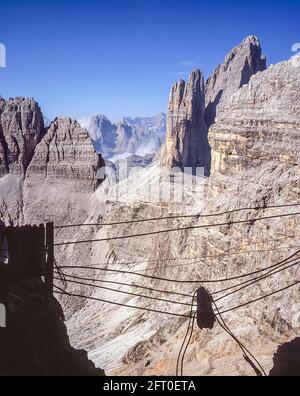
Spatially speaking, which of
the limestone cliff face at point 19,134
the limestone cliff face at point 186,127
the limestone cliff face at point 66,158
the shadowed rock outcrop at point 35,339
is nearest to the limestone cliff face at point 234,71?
the limestone cliff face at point 186,127

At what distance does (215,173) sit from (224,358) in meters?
16.2

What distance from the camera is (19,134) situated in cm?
8144

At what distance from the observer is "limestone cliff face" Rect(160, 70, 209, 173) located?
3676 inches

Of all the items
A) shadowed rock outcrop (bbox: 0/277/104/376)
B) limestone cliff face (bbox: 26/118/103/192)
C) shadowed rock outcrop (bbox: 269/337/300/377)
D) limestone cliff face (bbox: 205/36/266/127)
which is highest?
limestone cliff face (bbox: 205/36/266/127)

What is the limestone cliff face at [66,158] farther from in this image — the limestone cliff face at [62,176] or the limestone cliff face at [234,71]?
the limestone cliff face at [234,71]

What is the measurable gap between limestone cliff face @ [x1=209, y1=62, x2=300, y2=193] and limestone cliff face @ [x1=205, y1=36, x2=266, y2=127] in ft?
247

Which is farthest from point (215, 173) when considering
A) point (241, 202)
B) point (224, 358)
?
point (224, 358)

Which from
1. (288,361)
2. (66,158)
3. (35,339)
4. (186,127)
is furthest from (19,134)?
(288,361)

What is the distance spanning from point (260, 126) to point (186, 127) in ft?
220

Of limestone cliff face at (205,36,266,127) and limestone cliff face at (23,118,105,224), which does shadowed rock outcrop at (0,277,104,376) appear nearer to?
limestone cliff face at (23,118,105,224)

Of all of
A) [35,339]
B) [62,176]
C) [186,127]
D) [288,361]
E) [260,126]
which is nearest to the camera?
[35,339]

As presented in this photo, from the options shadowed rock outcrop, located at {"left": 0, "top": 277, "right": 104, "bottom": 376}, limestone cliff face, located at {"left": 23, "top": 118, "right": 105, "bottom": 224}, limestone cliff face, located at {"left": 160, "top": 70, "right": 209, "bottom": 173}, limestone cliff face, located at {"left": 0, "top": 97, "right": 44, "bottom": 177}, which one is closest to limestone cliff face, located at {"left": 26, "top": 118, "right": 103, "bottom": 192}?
limestone cliff face, located at {"left": 23, "top": 118, "right": 105, "bottom": 224}

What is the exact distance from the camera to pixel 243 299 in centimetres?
2361

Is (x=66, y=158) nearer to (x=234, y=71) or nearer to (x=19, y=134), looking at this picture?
(x=19, y=134)
